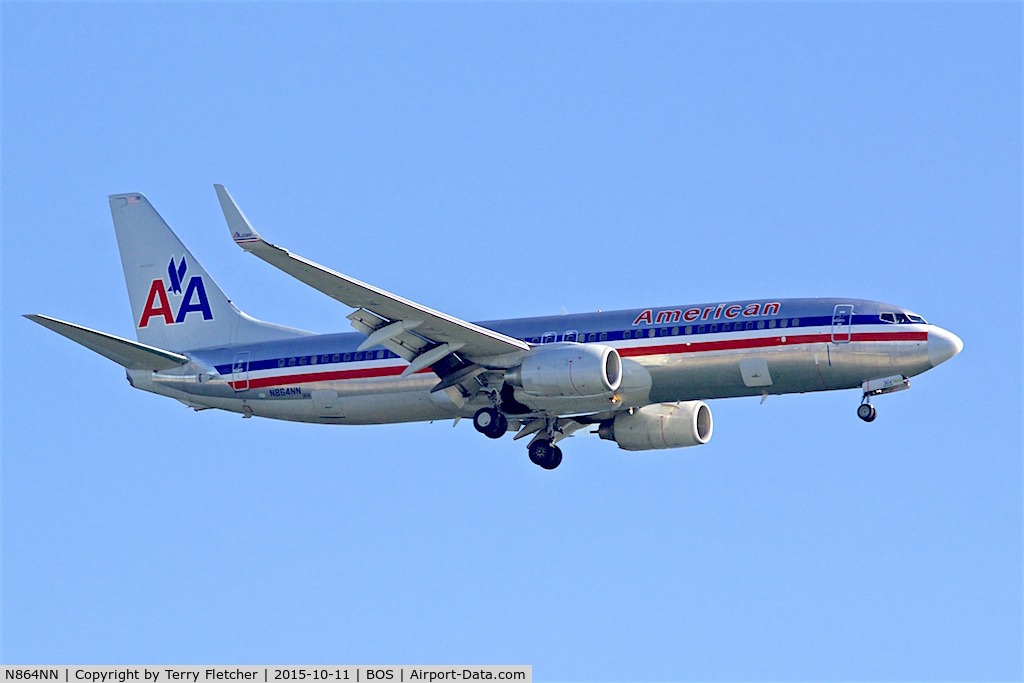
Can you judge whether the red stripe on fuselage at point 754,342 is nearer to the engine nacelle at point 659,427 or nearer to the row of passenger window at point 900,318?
the row of passenger window at point 900,318

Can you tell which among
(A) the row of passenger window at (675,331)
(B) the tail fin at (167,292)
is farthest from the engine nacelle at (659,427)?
(B) the tail fin at (167,292)

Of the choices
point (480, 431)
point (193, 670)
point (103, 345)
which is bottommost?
point (193, 670)

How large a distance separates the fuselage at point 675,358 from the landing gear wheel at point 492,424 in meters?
0.79

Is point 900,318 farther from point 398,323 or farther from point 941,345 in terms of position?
point 398,323

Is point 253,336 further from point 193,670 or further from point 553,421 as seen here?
point 193,670

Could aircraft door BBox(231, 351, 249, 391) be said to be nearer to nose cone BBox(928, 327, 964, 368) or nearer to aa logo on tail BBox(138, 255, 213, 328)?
aa logo on tail BBox(138, 255, 213, 328)

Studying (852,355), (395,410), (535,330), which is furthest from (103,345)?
(852,355)

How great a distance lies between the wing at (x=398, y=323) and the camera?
43.2 meters

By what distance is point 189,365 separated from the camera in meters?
53.7

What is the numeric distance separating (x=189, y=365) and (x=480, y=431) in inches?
412

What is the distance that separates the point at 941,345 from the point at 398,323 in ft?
50.5

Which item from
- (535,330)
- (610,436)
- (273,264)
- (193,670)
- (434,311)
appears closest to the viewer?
(193,670)

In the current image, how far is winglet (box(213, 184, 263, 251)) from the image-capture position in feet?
141
